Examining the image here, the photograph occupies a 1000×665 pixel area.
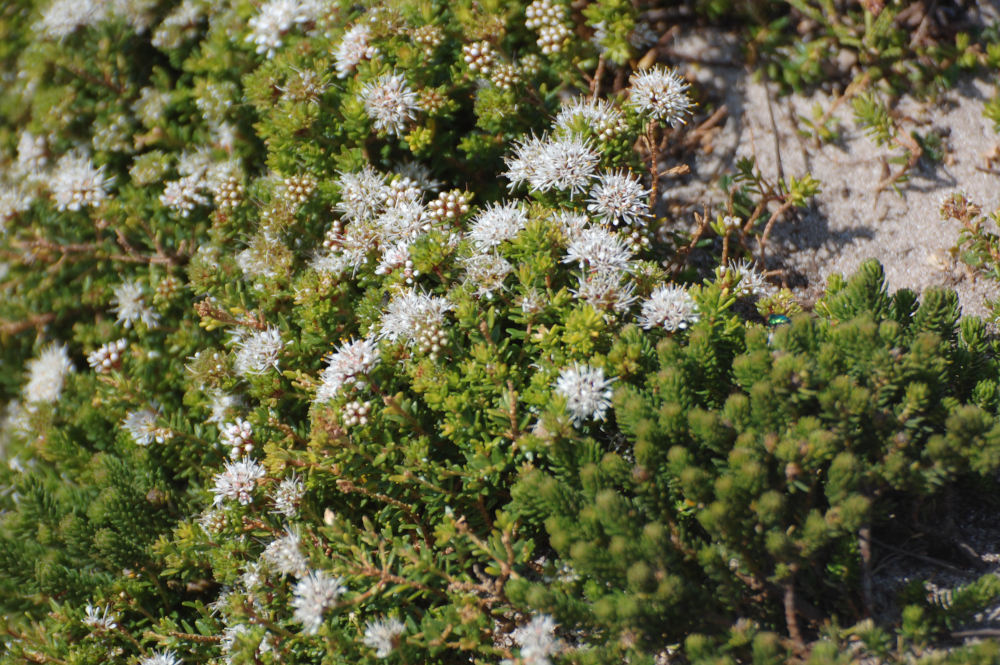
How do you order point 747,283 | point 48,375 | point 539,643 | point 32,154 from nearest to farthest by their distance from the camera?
point 539,643
point 747,283
point 48,375
point 32,154

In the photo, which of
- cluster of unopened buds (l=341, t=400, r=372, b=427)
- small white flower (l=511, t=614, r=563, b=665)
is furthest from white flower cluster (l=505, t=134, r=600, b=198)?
small white flower (l=511, t=614, r=563, b=665)

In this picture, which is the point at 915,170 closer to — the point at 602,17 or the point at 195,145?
the point at 602,17

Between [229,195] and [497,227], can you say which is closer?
[497,227]

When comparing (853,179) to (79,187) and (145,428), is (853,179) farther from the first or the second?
(79,187)

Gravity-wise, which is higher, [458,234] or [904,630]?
[458,234]

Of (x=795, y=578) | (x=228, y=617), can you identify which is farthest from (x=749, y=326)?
(x=228, y=617)


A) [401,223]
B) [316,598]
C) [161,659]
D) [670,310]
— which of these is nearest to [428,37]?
[401,223]
